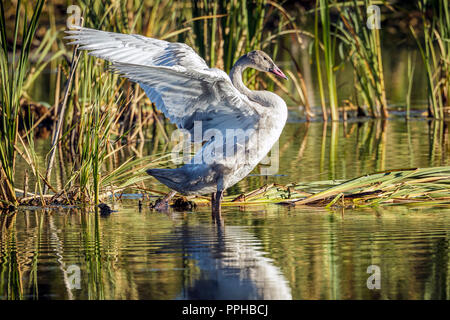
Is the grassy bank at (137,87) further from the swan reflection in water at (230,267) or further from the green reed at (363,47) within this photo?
the swan reflection in water at (230,267)

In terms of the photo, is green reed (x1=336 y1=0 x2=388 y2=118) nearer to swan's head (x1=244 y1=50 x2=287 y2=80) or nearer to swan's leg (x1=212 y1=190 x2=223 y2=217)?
swan's head (x1=244 y1=50 x2=287 y2=80)

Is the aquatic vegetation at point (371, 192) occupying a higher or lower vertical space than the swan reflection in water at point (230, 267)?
higher

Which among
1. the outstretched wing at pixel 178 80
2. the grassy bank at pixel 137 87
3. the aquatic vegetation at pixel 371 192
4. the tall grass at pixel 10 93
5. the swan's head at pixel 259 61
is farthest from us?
the grassy bank at pixel 137 87

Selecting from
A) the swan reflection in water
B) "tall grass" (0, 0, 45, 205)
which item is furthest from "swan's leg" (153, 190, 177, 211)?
"tall grass" (0, 0, 45, 205)

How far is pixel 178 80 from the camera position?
6.79 meters

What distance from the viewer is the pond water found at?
484 cm

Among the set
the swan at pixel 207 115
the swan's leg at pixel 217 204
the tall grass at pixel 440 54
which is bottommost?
the swan's leg at pixel 217 204

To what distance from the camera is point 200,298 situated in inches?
186

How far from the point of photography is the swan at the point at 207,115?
6977 millimetres

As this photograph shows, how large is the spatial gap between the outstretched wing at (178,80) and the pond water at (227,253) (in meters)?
0.85

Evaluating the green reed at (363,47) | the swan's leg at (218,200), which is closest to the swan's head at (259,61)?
the swan's leg at (218,200)

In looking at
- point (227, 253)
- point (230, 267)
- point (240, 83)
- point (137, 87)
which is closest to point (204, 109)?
point (240, 83)

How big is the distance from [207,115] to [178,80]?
704 mm

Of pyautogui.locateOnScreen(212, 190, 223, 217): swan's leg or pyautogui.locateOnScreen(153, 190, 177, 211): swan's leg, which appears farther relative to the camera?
pyautogui.locateOnScreen(153, 190, 177, 211): swan's leg
